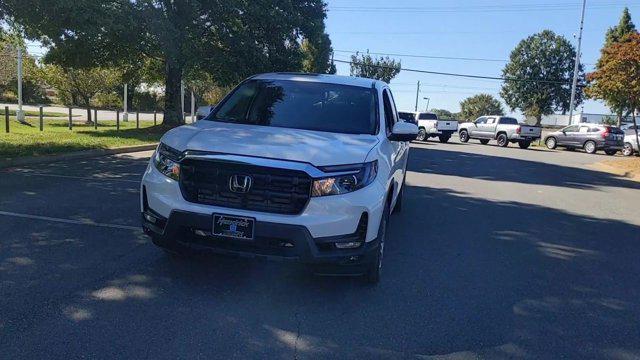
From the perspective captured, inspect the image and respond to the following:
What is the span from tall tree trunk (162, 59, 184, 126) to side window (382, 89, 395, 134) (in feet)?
60.5

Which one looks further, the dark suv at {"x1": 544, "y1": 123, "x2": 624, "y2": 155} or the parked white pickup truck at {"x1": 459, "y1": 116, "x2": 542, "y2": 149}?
the parked white pickup truck at {"x1": 459, "y1": 116, "x2": 542, "y2": 149}

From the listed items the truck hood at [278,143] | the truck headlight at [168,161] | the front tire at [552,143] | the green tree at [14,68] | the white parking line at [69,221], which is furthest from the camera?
the front tire at [552,143]

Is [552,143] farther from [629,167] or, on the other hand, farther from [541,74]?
[541,74]

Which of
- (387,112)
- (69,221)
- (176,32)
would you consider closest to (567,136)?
(176,32)

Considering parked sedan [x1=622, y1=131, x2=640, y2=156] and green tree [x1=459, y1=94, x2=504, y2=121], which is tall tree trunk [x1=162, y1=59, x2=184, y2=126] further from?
Answer: green tree [x1=459, y1=94, x2=504, y2=121]

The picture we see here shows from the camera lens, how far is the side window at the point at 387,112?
5.76m

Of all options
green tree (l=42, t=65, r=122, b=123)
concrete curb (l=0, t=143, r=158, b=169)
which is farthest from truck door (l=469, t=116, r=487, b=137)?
concrete curb (l=0, t=143, r=158, b=169)

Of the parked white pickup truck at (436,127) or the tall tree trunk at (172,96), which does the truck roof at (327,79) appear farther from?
the parked white pickup truck at (436,127)

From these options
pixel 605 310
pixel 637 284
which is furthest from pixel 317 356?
pixel 637 284

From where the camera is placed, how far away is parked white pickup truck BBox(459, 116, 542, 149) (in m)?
32.5

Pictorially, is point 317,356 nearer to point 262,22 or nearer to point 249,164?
point 249,164

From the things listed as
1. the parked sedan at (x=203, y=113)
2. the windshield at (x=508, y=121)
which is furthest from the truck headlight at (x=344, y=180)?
the windshield at (x=508, y=121)

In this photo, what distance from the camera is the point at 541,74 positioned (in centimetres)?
8481

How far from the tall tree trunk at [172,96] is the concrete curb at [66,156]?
778cm
